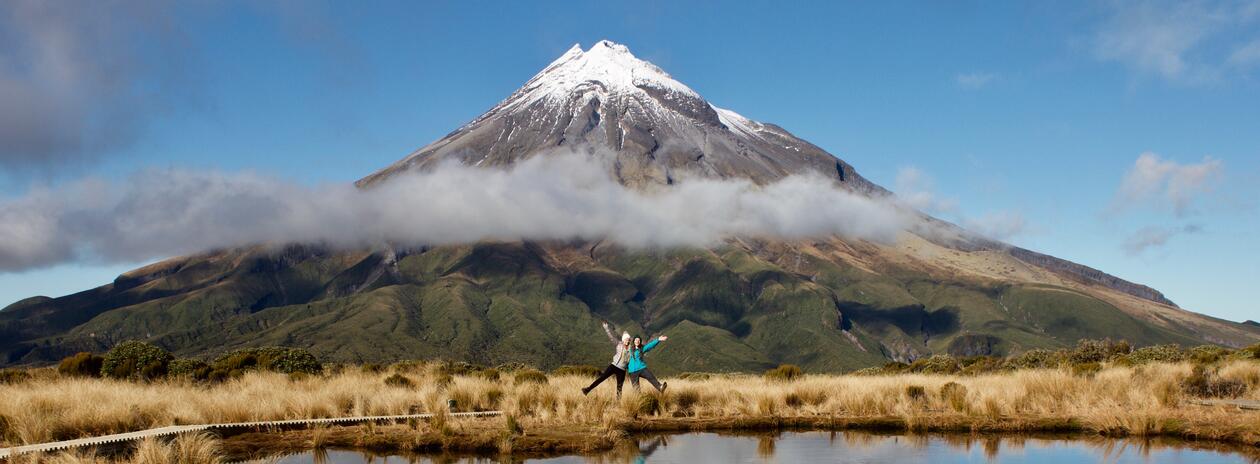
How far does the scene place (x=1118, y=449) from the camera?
65.0ft

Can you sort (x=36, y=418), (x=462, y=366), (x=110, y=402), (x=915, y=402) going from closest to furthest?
(x=36, y=418)
(x=110, y=402)
(x=915, y=402)
(x=462, y=366)

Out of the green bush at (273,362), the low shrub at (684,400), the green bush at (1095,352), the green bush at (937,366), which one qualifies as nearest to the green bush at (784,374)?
the low shrub at (684,400)

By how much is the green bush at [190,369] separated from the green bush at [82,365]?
2.55 meters

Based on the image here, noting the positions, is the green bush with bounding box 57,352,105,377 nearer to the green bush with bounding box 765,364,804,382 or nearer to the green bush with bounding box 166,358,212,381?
the green bush with bounding box 166,358,212,381

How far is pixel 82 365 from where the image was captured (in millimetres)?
37594

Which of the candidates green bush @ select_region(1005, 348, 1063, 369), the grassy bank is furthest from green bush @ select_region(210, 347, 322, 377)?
green bush @ select_region(1005, 348, 1063, 369)

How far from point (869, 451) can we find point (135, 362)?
29134 millimetres

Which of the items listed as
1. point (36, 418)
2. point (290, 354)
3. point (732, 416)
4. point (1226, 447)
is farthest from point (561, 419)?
point (290, 354)

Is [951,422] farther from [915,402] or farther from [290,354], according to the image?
[290,354]

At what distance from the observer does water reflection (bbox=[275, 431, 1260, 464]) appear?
721 inches

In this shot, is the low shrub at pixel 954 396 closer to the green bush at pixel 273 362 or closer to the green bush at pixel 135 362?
the green bush at pixel 273 362

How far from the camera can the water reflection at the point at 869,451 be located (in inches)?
721

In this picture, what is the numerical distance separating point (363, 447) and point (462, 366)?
31.0 meters

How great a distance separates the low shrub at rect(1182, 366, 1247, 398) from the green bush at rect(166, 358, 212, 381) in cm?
2924
